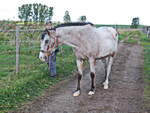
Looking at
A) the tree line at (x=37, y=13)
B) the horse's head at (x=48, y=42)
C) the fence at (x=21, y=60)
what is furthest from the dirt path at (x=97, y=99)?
the tree line at (x=37, y=13)

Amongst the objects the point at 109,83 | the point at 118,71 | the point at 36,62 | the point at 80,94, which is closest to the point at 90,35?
the point at 80,94

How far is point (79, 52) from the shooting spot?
264 inches

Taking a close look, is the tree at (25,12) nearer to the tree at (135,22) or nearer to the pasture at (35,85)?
the tree at (135,22)

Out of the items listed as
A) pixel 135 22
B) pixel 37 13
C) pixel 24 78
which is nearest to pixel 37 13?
pixel 37 13

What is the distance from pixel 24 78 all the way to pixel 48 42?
220 centimetres

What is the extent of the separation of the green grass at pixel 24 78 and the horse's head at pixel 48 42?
1.14m

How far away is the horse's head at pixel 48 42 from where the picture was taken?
639 centimetres

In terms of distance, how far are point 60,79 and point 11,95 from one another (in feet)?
7.97

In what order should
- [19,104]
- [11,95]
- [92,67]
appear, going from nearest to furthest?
[19,104], [11,95], [92,67]

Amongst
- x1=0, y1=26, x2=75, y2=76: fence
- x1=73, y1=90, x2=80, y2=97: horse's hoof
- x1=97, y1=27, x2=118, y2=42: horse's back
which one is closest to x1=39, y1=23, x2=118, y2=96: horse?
x1=73, y1=90, x2=80, y2=97: horse's hoof

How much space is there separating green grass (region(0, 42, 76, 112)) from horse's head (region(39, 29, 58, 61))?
3.75 feet

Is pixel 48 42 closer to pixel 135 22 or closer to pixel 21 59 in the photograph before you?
pixel 21 59

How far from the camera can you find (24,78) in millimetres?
8125

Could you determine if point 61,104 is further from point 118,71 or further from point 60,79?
point 118,71
